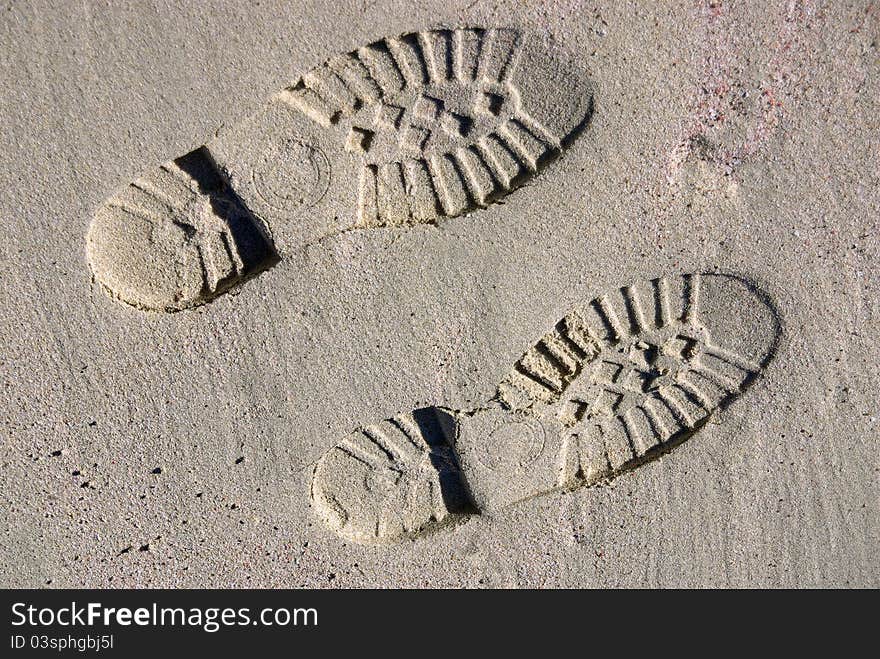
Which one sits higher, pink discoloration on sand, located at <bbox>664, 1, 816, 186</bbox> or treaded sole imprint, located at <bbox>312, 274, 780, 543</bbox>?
pink discoloration on sand, located at <bbox>664, 1, 816, 186</bbox>

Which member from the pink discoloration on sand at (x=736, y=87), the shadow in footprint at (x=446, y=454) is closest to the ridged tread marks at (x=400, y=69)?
the pink discoloration on sand at (x=736, y=87)

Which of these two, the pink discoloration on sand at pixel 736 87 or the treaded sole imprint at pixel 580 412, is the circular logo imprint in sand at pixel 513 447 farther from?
the pink discoloration on sand at pixel 736 87

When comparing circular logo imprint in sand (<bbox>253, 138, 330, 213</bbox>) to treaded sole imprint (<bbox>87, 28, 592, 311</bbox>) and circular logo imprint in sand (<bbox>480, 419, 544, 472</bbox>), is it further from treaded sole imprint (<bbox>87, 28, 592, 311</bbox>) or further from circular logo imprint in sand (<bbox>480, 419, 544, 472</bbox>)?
circular logo imprint in sand (<bbox>480, 419, 544, 472</bbox>)

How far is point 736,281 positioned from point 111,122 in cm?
173

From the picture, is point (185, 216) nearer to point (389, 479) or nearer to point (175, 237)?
point (175, 237)

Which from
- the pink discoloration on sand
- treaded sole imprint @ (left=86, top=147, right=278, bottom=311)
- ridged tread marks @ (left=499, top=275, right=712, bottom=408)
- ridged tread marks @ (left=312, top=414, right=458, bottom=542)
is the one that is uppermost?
the pink discoloration on sand

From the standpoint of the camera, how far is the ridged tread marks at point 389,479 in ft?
6.39

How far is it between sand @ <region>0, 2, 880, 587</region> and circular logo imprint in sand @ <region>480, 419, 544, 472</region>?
0.05 ft

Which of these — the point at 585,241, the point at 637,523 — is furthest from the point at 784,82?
the point at 637,523

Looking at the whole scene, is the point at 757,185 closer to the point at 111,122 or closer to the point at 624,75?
the point at 624,75

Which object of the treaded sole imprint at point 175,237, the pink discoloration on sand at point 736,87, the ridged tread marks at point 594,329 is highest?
the pink discoloration on sand at point 736,87

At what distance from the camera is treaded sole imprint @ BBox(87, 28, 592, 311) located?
189cm

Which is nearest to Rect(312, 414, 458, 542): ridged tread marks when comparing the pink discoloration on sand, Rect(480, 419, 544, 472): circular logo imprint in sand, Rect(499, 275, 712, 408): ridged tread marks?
Rect(480, 419, 544, 472): circular logo imprint in sand

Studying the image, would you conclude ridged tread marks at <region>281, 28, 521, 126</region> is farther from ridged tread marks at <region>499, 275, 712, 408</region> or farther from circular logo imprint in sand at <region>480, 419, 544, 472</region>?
circular logo imprint in sand at <region>480, 419, 544, 472</region>
